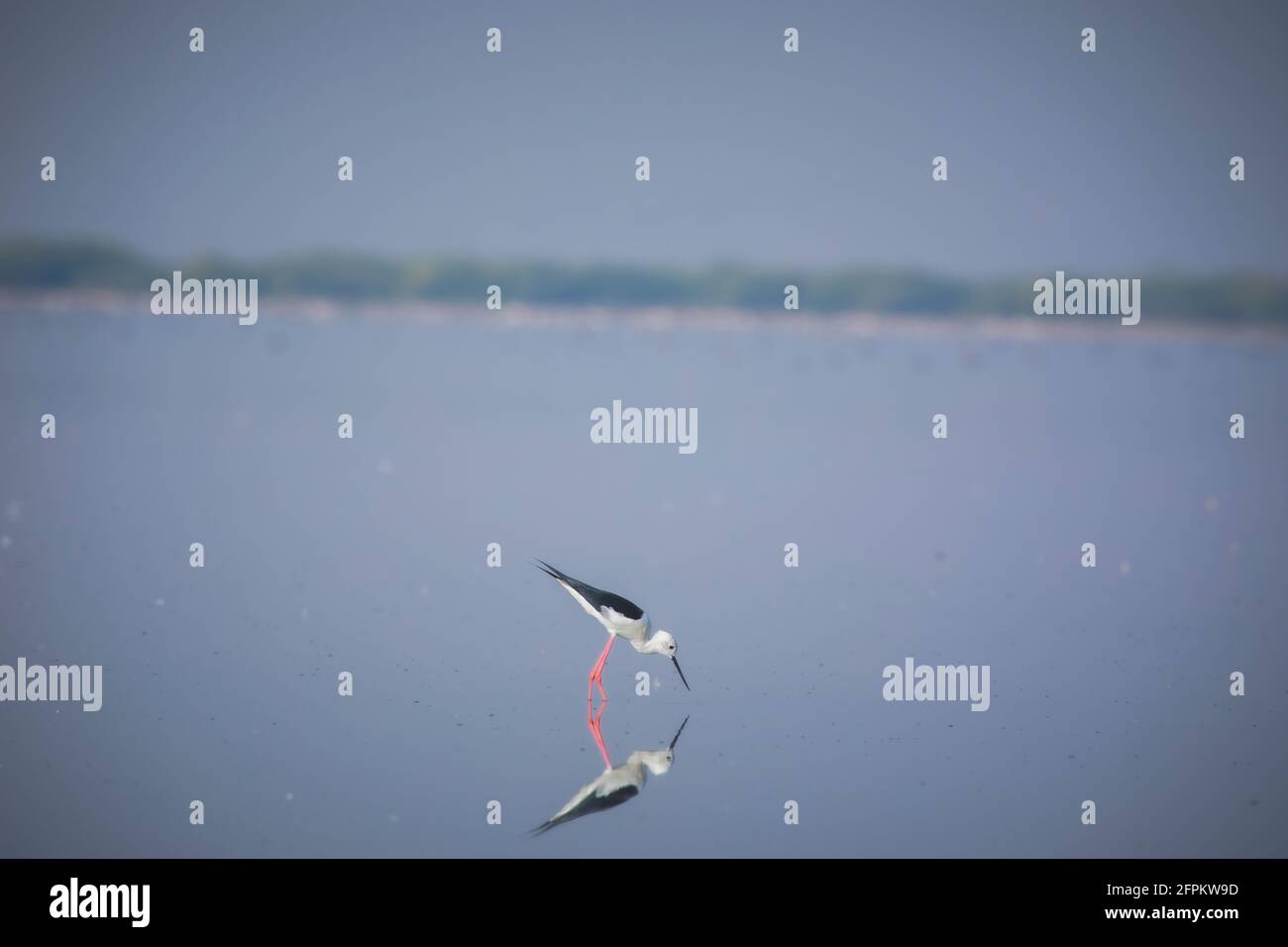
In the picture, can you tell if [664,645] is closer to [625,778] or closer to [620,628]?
[620,628]

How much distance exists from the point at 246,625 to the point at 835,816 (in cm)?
301

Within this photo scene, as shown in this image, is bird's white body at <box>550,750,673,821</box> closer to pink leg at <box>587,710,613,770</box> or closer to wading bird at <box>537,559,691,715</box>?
pink leg at <box>587,710,613,770</box>

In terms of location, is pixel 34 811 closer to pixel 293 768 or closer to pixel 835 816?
pixel 293 768

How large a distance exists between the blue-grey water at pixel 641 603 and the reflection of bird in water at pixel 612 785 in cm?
5

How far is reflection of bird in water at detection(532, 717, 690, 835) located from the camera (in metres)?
4.67

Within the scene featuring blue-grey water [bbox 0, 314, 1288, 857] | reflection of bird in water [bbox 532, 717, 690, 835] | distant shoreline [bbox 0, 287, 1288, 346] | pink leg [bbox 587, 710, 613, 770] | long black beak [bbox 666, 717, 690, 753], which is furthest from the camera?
distant shoreline [bbox 0, 287, 1288, 346]

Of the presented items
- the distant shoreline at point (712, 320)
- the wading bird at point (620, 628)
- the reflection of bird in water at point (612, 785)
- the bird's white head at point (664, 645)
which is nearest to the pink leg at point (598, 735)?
the reflection of bird in water at point (612, 785)

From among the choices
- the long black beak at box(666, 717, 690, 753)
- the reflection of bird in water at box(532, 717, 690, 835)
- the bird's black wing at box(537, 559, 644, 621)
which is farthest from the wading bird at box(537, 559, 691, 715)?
the reflection of bird in water at box(532, 717, 690, 835)

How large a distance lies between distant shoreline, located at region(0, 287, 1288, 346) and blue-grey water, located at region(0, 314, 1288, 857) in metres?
4.38

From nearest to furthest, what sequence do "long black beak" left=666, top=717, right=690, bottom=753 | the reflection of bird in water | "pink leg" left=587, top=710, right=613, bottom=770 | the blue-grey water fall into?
the reflection of bird in water, the blue-grey water, "pink leg" left=587, top=710, right=613, bottom=770, "long black beak" left=666, top=717, right=690, bottom=753

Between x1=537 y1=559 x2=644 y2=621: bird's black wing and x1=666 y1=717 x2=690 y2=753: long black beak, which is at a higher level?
x1=537 y1=559 x2=644 y2=621: bird's black wing

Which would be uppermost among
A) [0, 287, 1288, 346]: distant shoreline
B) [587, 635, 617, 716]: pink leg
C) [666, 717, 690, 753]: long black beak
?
[0, 287, 1288, 346]: distant shoreline

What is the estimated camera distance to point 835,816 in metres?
4.78
